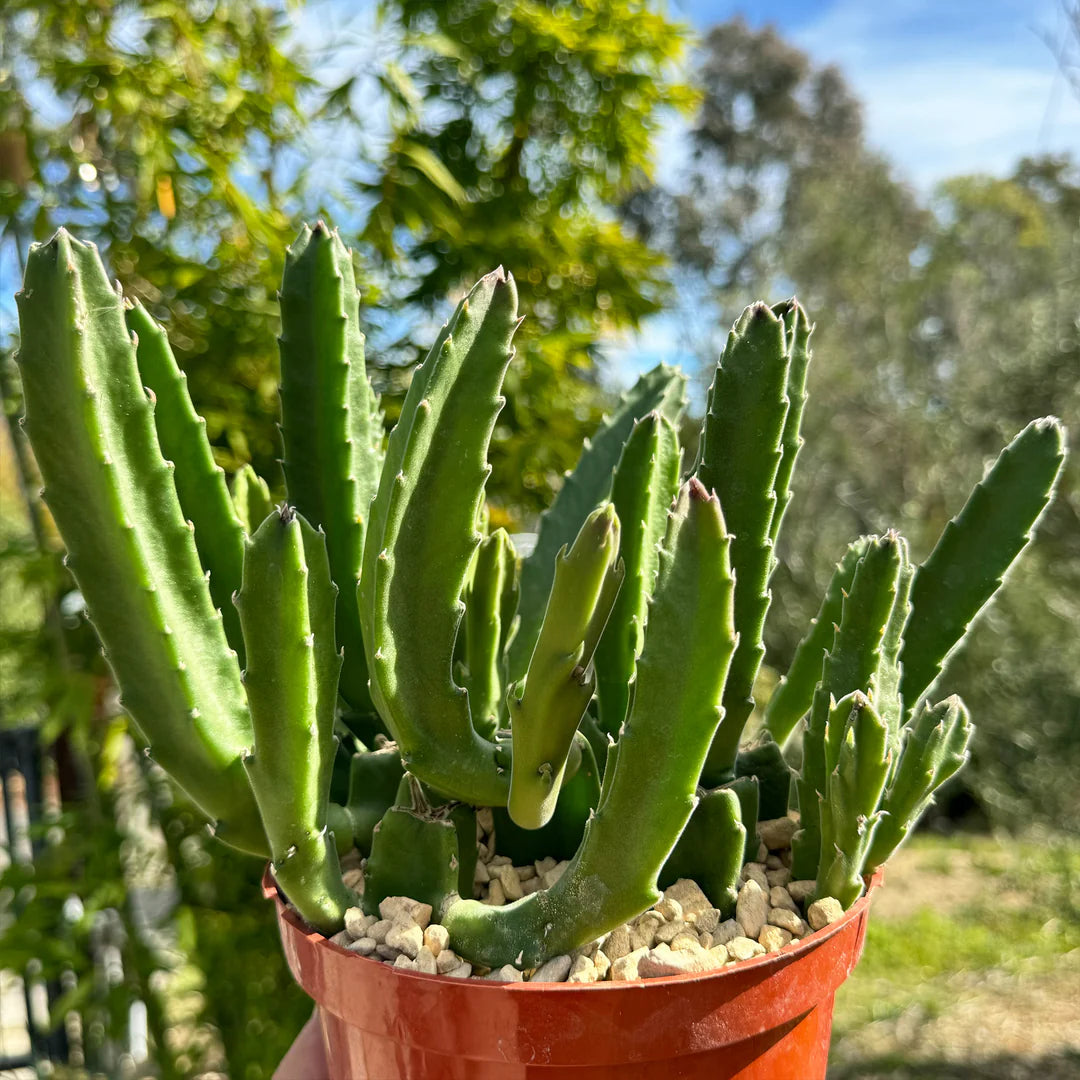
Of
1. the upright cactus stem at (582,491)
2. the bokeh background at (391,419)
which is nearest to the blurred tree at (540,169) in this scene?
the bokeh background at (391,419)

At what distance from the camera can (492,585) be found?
62 centimetres

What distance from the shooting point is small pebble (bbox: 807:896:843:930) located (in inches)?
20.7

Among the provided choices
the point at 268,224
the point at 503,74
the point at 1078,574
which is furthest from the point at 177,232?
the point at 1078,574

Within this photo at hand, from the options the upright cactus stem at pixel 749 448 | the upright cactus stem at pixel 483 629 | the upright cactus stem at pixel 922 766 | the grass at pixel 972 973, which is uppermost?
the upright cactus stem at pixel 749 448

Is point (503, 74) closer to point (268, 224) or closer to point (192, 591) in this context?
point (268, 224)

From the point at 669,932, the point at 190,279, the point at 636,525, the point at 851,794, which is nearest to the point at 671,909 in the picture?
the point at 669,932

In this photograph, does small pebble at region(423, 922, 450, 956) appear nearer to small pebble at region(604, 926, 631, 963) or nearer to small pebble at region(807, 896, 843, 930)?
small pebble at region(604, 926, 631, 963)

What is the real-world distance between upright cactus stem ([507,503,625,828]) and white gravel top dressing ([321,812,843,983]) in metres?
0.07

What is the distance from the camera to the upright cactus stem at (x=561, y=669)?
45cm

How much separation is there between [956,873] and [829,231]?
4179mm

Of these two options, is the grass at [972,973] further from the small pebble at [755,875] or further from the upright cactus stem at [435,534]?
the upright cactus stem at [435,534]

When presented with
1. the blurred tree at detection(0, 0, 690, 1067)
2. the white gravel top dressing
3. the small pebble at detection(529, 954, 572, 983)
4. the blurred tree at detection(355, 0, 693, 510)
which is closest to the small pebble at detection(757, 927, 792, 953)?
the white gravel top dressing

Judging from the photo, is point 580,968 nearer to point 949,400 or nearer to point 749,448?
point 749,448

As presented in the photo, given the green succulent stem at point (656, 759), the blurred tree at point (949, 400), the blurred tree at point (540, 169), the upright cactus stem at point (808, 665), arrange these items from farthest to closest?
the blurred tree at point (949, 400)
the blurred tree at point (540, 169)
the upright cactus stem at point (808, 665)
the green succulent stem at point (656, 759)
